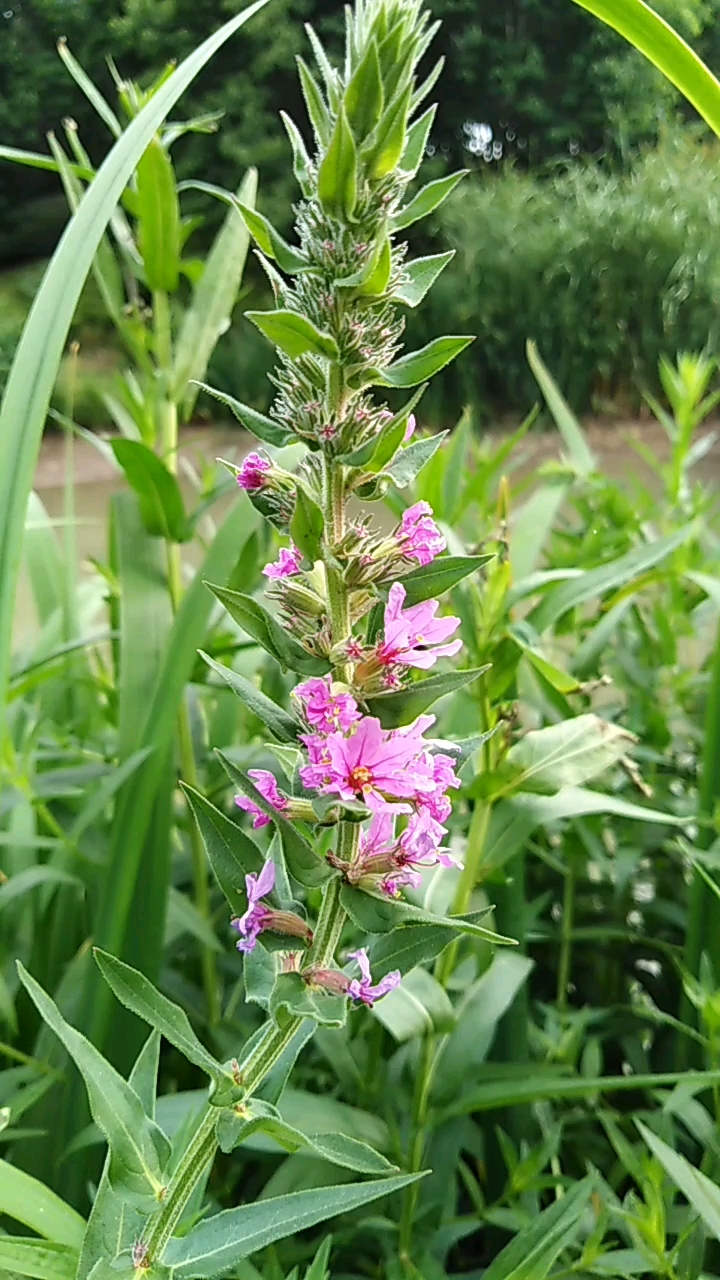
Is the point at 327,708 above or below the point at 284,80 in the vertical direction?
Result: below

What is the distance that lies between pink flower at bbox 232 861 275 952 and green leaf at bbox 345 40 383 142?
0.44 feet

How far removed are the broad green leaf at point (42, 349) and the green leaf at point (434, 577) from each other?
85mm

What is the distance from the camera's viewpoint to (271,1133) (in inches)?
7.5

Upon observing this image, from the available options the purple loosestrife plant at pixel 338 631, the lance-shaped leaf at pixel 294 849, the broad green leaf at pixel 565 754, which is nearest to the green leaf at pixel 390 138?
the purple loosestrife plant at pixel 338 631

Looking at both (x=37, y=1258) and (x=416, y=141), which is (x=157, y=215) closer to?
(x=416, y=141)

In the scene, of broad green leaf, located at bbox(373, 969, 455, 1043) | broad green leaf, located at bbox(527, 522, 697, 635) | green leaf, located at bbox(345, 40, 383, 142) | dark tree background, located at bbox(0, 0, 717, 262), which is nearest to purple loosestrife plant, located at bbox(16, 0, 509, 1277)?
green leaf, located at bbox(345, 40, 383, 142)

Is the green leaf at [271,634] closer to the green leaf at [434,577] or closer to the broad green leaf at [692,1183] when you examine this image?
the green leaf at [434,577]

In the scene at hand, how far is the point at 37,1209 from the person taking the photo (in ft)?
0.81

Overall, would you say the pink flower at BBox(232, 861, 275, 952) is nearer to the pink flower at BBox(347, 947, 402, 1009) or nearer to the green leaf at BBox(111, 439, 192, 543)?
the pink flower at BBox(347, 947, 402, 1009)

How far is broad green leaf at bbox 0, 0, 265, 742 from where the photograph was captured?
0.21 meters

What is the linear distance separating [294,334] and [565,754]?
22 cm

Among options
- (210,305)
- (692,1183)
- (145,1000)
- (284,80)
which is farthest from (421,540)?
(284,80)

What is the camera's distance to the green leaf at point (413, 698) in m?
0.18

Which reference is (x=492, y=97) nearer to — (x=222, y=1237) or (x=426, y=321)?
(x=426, y=321)
